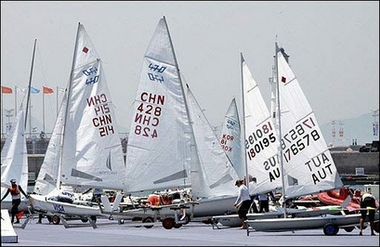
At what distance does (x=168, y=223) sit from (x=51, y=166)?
27.5ft

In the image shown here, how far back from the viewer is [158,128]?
29094mm

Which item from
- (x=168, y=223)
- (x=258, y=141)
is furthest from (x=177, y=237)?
(x=258, y=141)

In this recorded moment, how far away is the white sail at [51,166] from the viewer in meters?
32.1

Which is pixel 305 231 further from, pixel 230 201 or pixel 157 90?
pixel 157 90

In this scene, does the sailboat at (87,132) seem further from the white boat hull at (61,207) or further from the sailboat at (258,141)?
the sailboat at (258,141)

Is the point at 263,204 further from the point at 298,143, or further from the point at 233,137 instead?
the point at 233,137

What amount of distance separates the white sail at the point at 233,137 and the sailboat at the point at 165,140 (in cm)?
1147

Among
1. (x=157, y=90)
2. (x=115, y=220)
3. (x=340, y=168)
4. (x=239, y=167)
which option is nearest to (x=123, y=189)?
(x=115, y=220)

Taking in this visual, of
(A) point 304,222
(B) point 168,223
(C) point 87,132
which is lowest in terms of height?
(A) point 304,222

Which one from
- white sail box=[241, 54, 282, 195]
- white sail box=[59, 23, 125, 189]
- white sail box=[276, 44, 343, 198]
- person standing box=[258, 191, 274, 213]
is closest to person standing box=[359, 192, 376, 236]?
white sail box=[276, 44, 343, 198]

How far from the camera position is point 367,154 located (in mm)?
99625

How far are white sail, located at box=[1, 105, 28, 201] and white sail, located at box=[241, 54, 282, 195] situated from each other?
309 inches

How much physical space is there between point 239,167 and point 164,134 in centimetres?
1206

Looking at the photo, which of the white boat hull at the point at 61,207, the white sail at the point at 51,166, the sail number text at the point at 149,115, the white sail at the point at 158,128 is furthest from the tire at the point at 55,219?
the sail number text at the point at 149,115
